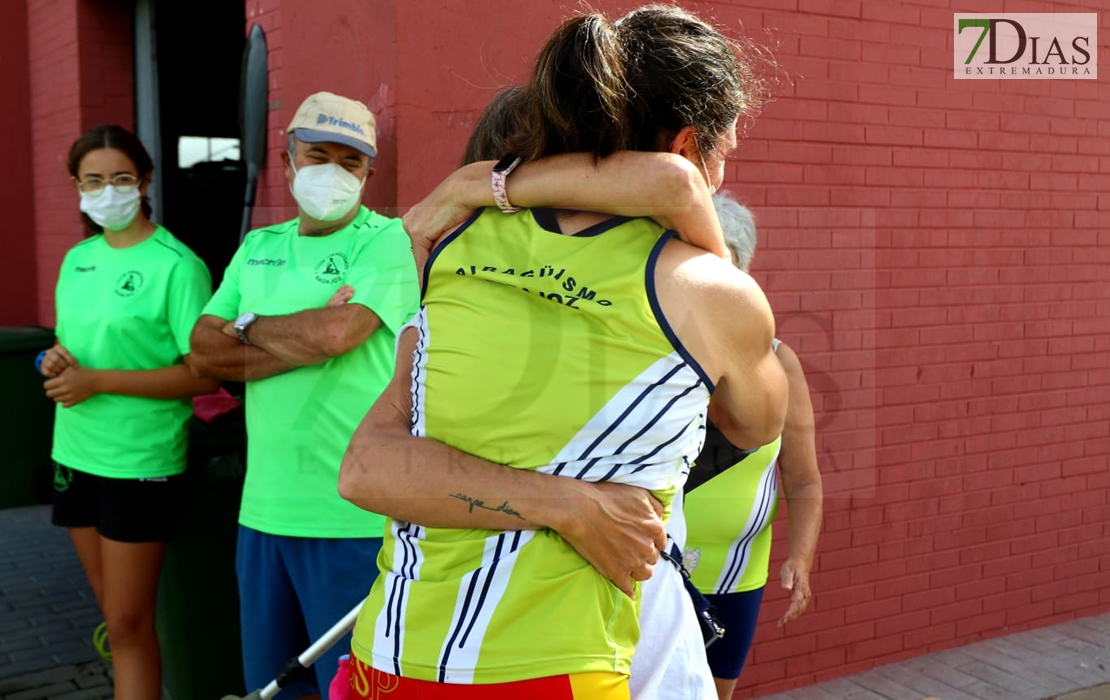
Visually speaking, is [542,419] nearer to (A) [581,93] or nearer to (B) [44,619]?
(A) [581,93]

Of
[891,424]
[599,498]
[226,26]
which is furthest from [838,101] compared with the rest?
[226,26]

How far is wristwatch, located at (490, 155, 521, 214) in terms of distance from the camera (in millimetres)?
1750

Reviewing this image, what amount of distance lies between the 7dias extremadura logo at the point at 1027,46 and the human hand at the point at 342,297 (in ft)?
9.85

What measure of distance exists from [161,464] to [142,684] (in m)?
0.78

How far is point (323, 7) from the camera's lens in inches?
152

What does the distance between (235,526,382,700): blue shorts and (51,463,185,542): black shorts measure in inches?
22.9

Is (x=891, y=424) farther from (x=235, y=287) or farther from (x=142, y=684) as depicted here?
(x=142, y=684)

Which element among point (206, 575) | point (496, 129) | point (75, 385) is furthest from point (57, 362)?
point (496, 129)

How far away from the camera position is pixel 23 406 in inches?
267

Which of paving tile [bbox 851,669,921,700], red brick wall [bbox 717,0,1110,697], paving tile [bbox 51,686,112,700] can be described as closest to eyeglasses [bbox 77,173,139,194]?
paving tile [bbox 51,686,112,700]

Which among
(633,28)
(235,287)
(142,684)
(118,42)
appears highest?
(118,42)

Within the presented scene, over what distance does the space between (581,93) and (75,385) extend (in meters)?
2.62

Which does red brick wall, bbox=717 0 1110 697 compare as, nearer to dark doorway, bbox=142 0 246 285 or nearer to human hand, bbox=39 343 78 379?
human hand, bbox=39 343 78 379

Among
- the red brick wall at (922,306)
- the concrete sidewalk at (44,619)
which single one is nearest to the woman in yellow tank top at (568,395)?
the red brick wall at (922,306)
